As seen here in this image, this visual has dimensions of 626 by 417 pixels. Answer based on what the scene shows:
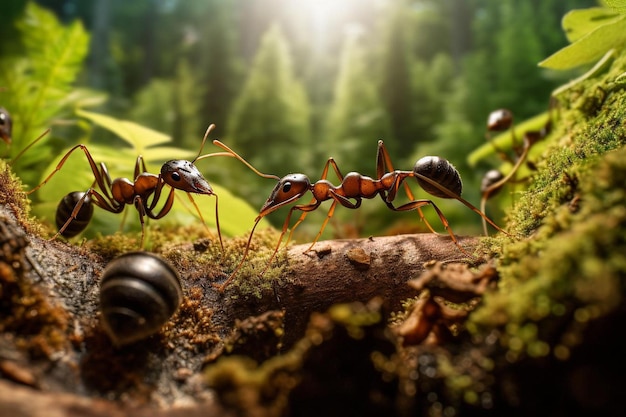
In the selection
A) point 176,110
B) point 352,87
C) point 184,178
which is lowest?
point 184,178

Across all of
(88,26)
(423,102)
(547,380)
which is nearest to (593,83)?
(547,380)

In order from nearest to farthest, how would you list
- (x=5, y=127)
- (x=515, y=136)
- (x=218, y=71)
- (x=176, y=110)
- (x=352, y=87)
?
(x=5, y=127)
(x=515, y=136)
(x=352, y=87)
(x=176, y=110)
(x=218, y=71)

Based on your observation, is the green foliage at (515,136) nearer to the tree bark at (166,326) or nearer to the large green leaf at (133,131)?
the tree bark at (166,326)

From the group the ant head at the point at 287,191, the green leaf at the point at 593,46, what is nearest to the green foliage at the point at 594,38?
the green leaf at the point at 593,46

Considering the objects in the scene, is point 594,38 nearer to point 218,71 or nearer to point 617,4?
point 617,4

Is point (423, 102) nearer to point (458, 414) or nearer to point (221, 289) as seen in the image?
point (221, 289)

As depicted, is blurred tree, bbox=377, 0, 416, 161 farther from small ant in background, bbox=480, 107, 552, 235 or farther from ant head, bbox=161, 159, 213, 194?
ant head, bbox=161, 159, 213, 194

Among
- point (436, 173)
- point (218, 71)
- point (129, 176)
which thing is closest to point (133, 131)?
point (129, 176)
